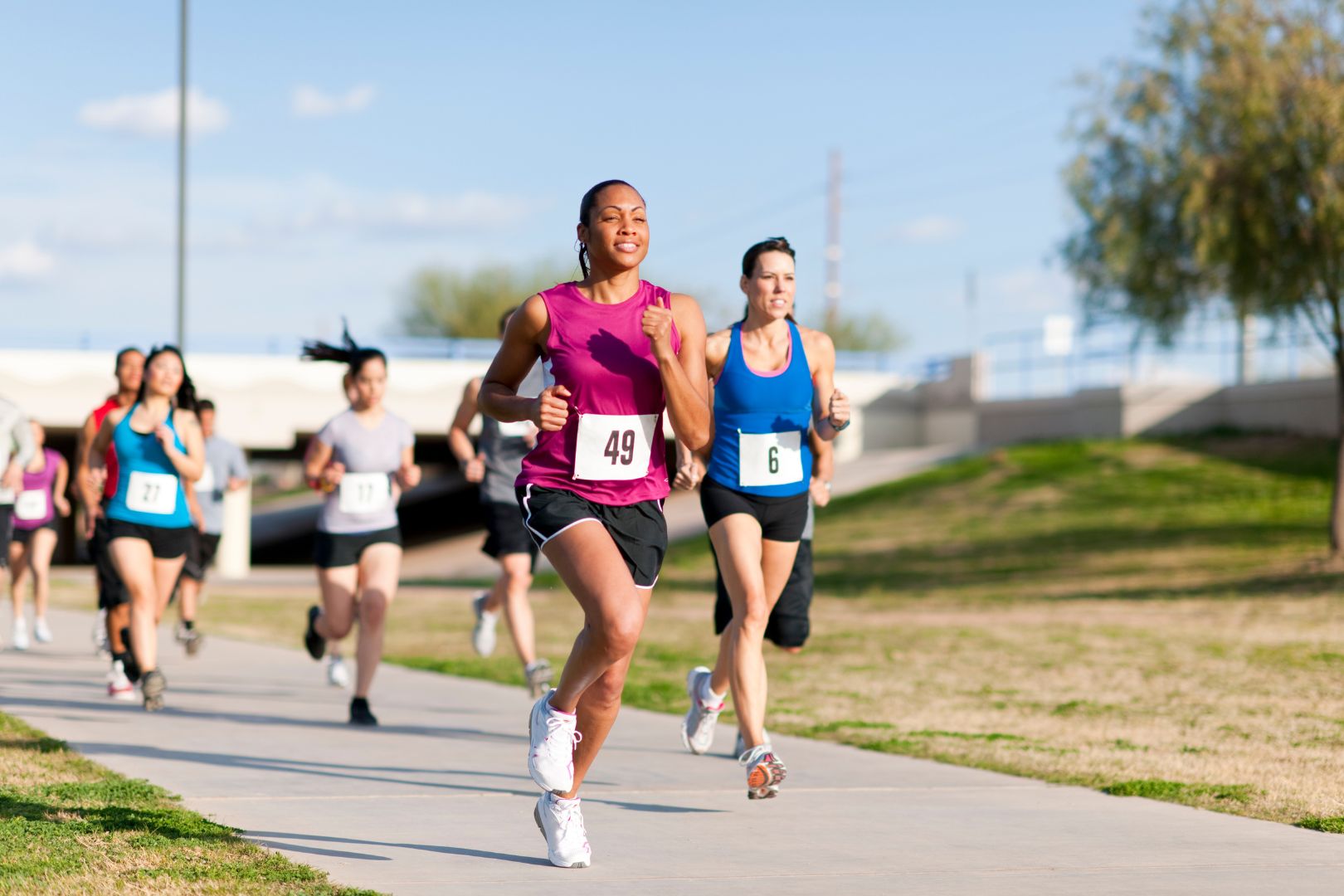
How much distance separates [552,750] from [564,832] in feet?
0.83

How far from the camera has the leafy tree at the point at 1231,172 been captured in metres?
22.1

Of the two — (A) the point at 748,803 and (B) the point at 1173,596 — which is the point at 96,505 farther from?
(B) the point at 1173,596

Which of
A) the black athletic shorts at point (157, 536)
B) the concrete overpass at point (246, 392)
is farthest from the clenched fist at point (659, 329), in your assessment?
the concrete overpass at point (246, 392)

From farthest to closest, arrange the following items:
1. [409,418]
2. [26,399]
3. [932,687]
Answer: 1. [409,418]
2. [26,399]
3. [932,687]

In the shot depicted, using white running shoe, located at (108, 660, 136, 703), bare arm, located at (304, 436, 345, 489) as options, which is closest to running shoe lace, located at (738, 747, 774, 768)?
bare arm, located at (304, 436, 345, 489)

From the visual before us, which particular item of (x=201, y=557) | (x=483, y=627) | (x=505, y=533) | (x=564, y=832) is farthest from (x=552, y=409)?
(x=201, y=557)

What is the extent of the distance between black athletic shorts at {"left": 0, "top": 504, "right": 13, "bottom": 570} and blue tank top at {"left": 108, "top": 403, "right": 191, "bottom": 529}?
312 cm

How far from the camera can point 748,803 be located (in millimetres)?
6594

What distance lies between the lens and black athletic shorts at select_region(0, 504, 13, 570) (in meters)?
12.2

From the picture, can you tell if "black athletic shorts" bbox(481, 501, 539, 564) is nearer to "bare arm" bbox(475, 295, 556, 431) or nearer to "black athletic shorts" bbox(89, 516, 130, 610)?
"black athletic shorts" bbox(89, 516, 130, 610)

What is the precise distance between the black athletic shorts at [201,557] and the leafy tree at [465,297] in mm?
61820

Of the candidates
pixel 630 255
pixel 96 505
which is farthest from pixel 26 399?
pixel 630 255

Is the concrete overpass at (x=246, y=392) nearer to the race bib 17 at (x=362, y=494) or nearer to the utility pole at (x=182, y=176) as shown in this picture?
the utility pole at (x=182, y=176)

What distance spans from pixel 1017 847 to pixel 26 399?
3634cm
